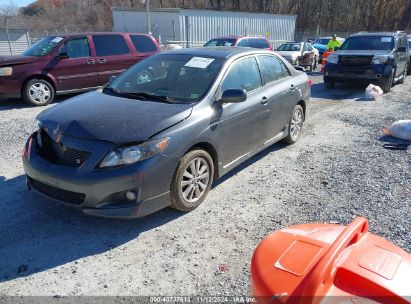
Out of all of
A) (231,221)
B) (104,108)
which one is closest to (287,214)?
(231,221)

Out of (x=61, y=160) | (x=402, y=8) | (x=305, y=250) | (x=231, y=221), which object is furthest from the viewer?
(x=402, y=8)

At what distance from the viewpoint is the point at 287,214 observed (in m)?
3.74

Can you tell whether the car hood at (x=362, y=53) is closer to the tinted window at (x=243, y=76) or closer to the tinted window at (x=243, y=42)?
the tinted window at (x=243, y=42)

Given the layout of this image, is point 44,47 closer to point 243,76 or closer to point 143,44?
point 143,44

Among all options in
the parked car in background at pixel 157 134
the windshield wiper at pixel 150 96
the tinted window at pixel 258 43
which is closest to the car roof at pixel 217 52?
the parked car in background at pixel 157 134

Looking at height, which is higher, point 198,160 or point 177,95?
point 177,95

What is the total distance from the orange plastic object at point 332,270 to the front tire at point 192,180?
1813 mm

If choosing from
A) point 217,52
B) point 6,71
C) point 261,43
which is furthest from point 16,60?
point 261,43

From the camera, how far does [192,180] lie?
3.65m

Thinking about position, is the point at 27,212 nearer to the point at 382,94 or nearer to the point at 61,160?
the point at 61,160

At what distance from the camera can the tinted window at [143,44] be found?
10.1m

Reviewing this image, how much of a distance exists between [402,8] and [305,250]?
55304 mm

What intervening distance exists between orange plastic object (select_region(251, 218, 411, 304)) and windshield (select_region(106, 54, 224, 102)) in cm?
245

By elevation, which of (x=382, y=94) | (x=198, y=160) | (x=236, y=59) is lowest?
(x=382, y=94)
